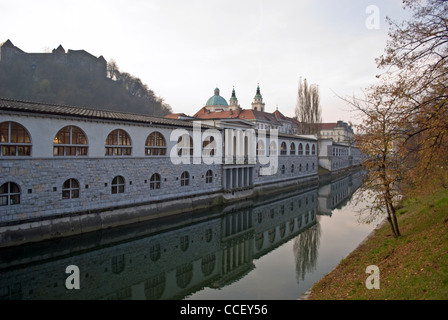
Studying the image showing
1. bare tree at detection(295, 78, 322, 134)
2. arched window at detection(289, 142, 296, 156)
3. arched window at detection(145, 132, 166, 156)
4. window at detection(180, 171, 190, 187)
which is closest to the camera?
arched window at detection(145, 132, 166, 156)

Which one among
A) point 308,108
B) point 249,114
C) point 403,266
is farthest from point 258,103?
point 403,266

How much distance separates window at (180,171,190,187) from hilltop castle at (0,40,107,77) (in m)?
62.1

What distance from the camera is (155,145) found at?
23.7 m

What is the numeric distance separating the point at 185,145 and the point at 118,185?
7489 millimetres

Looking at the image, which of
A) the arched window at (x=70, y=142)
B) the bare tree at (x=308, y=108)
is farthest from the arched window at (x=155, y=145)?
the bare tree at (x=308, y=108)

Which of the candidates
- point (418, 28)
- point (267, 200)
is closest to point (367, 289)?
point (418, 28)

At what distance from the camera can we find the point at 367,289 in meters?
9.04

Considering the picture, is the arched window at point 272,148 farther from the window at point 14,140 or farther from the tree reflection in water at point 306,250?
the window at point 14,140

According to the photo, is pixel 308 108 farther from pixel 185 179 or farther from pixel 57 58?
pixel 57 58

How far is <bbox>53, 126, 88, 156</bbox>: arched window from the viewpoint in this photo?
17.7 metres

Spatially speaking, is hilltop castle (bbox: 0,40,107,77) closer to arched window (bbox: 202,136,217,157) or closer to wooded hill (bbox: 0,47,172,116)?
wooded hill (bbox: 0,47,172,116)

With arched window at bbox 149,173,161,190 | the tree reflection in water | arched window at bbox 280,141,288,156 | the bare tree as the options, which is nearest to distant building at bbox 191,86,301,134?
the bare tree
